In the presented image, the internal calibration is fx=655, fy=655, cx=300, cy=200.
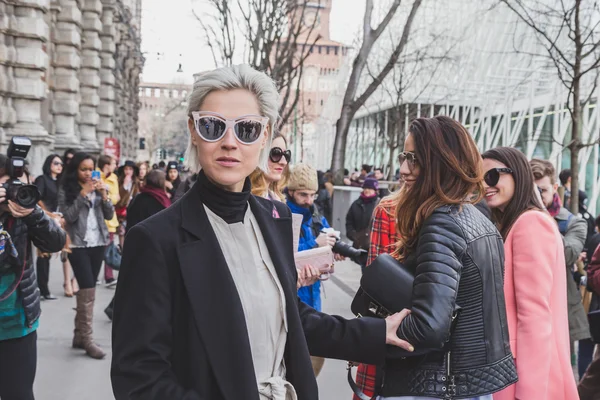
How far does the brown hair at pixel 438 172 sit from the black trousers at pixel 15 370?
2446mm

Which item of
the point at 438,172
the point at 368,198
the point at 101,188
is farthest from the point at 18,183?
the point at 368,198

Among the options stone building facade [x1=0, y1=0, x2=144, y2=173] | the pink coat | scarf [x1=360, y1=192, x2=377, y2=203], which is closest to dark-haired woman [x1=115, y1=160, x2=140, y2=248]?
stone building facade [x1=0, y1=0, x2=144, y2=173]

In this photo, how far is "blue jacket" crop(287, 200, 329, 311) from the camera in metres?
5.02

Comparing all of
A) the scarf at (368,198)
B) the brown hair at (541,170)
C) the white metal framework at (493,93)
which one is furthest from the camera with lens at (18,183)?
the white metal framework at (493,93)

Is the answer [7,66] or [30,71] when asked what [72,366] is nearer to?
[7,66]

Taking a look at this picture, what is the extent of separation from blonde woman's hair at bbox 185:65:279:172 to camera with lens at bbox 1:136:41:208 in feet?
6.99

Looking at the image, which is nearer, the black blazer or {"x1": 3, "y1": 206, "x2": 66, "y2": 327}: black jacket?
the black blazer

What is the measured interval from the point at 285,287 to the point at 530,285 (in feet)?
5.06

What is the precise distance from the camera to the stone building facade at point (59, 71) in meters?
14.6

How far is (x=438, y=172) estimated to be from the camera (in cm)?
271

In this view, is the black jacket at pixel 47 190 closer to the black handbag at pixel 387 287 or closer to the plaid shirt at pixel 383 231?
the plaid shirt at pixel 383 231

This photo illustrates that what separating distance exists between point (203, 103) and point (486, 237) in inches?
49.6

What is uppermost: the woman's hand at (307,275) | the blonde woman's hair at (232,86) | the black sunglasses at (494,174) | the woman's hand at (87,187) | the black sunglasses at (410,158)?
the blonde woman's hair at (232,86)

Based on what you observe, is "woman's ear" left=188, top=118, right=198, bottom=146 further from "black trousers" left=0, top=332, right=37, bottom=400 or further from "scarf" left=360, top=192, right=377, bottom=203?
"scarf" left=360, top=192, right=377, bottom=203
